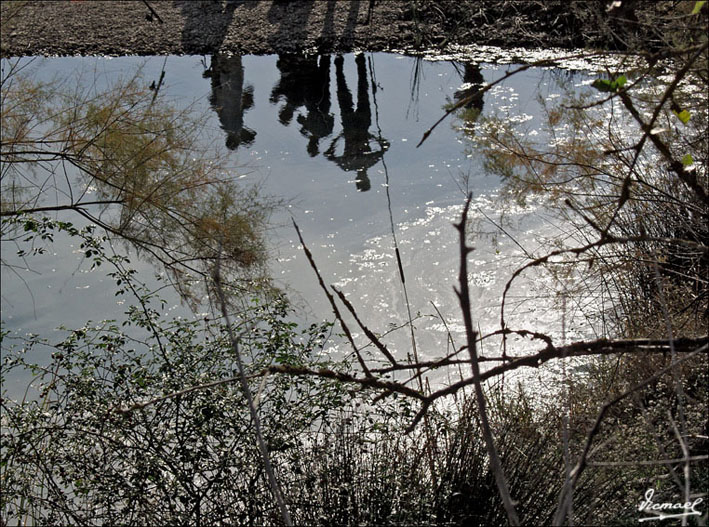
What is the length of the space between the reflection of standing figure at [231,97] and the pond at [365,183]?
0.05ft

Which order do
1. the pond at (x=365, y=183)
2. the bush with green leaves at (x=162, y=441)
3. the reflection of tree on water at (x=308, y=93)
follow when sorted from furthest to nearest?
the reflection of tree on water at (x=308, y=93) → the pond at (x=365, y=183) → the bush with green leaves at (x=162, y=441)

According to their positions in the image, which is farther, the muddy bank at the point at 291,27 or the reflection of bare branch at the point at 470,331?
the muddy bank at the point at 291,27

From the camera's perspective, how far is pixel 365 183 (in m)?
4.10

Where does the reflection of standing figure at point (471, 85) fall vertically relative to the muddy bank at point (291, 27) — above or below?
below

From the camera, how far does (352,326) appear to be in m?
3.04

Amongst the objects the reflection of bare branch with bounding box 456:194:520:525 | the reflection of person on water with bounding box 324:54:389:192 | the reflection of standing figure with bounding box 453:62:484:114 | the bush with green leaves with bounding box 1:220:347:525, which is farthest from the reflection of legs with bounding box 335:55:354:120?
the reflection of bare branch with bounding box 456:194:520:525

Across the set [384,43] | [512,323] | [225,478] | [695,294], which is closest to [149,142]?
[512,323]

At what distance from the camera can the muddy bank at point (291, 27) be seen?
21.5ft

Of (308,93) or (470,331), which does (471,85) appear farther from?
(470,331)

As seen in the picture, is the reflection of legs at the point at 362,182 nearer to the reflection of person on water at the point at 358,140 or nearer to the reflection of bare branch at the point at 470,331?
the reflection of person on water at the point at 358,140

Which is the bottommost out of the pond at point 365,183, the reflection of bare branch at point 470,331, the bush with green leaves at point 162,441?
the reflection of bare branch at point 470,331

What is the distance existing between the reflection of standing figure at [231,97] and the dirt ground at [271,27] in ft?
1.54

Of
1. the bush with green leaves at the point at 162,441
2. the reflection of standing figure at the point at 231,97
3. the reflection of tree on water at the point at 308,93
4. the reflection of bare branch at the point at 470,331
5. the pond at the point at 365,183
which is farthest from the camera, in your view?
the reflection of tree on water at the point at 308,93

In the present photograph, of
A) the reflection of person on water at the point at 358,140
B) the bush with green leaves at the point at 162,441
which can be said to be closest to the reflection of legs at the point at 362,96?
the reflection of person on water at the point at 358,140
